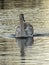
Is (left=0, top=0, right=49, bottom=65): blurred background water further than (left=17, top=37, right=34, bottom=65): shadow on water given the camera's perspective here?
No

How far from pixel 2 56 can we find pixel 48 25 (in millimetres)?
6076

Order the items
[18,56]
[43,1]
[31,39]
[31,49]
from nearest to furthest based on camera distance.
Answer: [18,56], [31,49], [31,39], [43,1]

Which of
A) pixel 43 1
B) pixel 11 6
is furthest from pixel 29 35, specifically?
pixel 43 1

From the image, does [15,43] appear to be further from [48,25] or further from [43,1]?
[43,1]

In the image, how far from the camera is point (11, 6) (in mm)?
24156

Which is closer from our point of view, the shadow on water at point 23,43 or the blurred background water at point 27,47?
the blurred background water at point 27,47

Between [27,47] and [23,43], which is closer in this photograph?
[27,47]

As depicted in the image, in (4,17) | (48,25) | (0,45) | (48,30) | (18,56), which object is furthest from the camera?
(4,17)

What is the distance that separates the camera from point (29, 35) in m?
12.6

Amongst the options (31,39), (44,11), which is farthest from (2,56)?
(44,11)

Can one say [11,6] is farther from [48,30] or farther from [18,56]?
[18,56]

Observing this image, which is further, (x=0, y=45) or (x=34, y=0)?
(x=34, y=0)

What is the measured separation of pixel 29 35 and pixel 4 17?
625 centimetres

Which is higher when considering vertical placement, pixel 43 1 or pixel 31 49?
pixel 31 49
